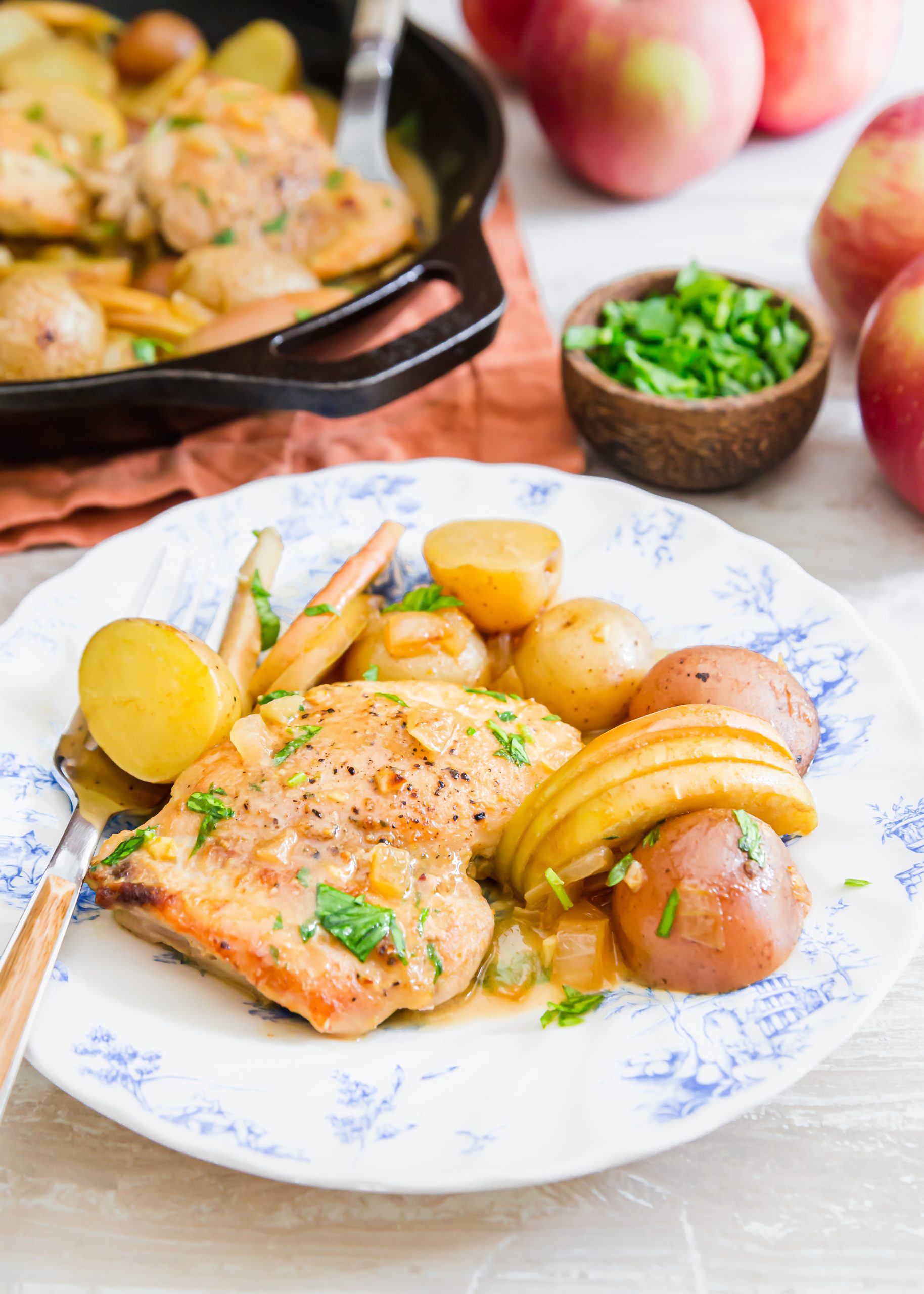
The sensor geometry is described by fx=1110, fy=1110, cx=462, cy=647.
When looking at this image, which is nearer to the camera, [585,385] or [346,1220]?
[346,1220]

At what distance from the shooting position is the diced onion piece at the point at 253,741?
1.48 m

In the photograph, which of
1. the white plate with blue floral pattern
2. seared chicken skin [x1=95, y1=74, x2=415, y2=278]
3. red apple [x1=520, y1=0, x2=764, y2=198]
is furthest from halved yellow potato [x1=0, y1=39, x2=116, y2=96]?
the white plate with blue floral pattern

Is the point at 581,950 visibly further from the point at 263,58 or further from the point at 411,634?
the point at 263,58

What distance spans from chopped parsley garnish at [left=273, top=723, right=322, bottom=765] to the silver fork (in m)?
0.24

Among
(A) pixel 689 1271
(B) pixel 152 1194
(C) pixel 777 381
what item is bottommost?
(B) pixel 152 1194

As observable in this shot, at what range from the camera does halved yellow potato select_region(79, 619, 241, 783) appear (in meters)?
1.55

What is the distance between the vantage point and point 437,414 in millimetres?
2602

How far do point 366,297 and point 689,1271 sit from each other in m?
1.80

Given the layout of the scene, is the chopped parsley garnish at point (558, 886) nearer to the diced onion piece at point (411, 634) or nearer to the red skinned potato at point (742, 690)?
the red skinned potato at point (742, 690)

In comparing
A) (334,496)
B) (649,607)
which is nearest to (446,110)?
(334,496)

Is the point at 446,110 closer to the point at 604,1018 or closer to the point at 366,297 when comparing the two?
the point at 366,297

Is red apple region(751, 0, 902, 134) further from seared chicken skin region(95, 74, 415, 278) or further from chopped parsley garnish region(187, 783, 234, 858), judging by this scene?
chopped parsley garnish region(187, 783, 234, 858)

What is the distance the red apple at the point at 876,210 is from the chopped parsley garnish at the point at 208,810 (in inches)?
77.8

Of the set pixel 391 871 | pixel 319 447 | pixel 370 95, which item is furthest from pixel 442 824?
pixel 370 95
